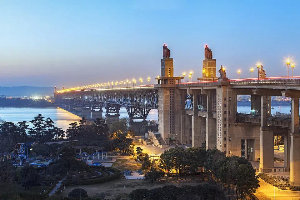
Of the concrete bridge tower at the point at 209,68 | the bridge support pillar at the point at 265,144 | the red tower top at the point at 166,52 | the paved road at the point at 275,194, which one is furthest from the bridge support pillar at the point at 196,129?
the paved road at the point at 275,194

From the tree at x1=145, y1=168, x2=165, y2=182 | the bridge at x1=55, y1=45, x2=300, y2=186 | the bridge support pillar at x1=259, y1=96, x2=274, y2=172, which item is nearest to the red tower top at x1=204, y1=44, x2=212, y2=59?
the bridge at x1=55, y1=45, x2=300, y2=186

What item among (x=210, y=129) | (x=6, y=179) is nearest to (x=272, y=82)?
(x=210, y=129)

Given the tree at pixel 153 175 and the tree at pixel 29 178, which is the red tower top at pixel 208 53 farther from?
the tree at pixel 29 178

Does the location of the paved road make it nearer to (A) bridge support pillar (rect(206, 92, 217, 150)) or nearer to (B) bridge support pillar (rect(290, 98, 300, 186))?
(B) bridge support pillar (rect(290, 98, 300, 186))

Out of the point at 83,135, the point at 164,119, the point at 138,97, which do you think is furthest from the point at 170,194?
the point at 138,97

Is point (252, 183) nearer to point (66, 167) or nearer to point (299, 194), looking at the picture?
point (299, 194)

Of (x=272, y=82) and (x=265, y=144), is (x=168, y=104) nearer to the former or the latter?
(x=265, y=144)
